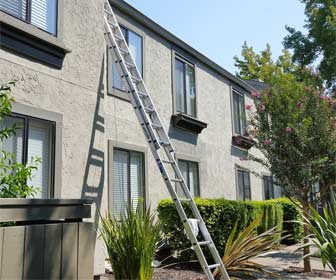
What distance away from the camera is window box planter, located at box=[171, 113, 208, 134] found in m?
12.2

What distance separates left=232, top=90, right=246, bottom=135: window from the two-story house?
1.93 meters

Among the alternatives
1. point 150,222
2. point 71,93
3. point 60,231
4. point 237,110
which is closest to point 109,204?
point 71,93

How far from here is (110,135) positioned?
928cm

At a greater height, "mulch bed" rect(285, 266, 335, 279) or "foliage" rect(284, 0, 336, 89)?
"foliage" rect(284, 0, 336, 89)

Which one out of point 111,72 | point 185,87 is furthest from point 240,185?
point 111,72

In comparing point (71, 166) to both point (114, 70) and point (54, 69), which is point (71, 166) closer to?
point (54, 69)

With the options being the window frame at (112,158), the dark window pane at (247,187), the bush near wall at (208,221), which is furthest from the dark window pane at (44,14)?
the dark window pane at (247,187)

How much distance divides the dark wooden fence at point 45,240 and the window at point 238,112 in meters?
13.8

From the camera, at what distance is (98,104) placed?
25.5ft

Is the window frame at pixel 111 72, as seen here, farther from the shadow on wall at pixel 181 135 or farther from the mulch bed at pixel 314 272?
the mulch bed at pixel 314 272

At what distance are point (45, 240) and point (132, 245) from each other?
2.23m

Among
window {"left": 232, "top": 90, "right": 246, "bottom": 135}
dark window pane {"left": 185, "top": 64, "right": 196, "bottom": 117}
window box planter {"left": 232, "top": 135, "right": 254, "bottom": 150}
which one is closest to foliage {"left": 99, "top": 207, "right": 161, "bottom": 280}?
dark window pane {"left": 185, "top": 64, "right": 196, "bottom": 117}

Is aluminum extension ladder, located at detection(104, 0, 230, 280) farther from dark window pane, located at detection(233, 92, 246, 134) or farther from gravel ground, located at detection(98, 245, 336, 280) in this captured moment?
dark window pane, located at detection(233, 92, 246, 134)

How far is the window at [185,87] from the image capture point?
12805 millimetres
